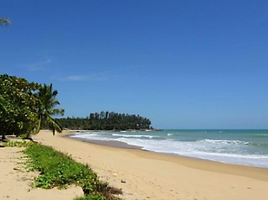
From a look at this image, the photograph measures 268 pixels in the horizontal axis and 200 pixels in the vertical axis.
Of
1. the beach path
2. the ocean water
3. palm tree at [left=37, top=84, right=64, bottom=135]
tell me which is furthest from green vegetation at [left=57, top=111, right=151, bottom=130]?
the beach path

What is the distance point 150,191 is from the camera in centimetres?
873

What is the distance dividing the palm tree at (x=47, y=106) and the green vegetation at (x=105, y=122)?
108341 millimetres

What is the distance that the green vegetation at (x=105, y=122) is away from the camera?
144875 mm

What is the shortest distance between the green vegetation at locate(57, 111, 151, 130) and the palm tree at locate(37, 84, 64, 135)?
108 metres

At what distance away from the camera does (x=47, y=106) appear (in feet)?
109

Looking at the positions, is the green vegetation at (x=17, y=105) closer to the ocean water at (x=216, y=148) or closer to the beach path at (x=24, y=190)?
the ocean water at (x=216, y=148)

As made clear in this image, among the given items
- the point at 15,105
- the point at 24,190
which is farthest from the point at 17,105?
the point at 24,190

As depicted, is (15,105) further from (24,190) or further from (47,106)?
(24,190)

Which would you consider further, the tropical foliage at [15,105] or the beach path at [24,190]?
the tropical foliage at [15,105]

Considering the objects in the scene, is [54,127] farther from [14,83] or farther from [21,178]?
[21,178]

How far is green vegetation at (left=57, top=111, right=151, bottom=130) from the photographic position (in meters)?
145

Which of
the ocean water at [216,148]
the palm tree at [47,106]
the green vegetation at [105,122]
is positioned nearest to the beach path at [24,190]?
the ocean water at [216,148]

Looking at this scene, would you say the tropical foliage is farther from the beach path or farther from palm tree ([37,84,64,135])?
the beach path

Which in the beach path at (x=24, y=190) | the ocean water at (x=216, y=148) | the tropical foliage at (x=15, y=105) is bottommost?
the ocean water at (x=216, y=148)
